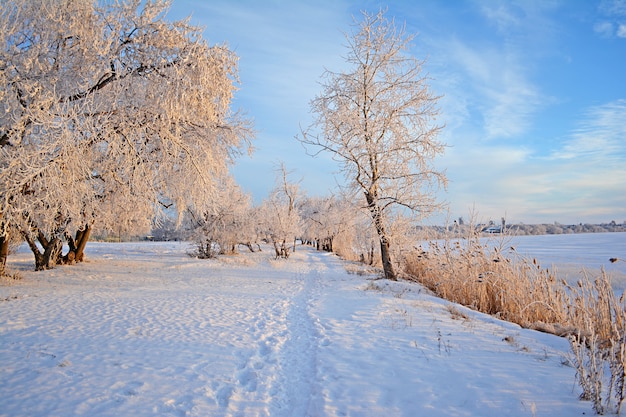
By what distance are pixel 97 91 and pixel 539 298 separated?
1168 centimetres

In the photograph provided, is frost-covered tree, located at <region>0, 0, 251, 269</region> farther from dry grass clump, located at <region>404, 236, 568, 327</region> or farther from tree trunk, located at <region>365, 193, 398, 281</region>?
dry grass clump, located at <region>404, 236, 568, 327</region>

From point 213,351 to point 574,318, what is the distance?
6.39 m

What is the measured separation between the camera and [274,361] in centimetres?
489

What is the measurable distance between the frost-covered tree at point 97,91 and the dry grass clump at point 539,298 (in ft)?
27.1

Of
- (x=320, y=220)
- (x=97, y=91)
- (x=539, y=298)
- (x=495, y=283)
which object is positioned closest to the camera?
(x=539, y=298)

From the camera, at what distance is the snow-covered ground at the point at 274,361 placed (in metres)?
3.36

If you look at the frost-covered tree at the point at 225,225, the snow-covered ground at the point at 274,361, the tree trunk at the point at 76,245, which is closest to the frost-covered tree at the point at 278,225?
the frost-covered tree at the point at 225,225

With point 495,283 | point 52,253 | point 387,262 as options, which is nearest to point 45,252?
point 52,253

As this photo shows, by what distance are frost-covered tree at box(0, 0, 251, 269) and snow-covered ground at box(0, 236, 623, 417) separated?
3259mm

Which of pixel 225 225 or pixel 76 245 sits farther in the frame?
pixel 225 225

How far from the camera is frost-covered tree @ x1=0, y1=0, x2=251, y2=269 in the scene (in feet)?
26.2

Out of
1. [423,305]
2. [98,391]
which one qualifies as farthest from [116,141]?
[423,305]

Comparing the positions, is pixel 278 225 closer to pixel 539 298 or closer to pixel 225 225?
pixel 225 225

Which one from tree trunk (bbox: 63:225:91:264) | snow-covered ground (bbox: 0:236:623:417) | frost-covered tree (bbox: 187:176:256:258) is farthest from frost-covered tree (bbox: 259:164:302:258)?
snow-covered ground (bbox: 0:236:623:417)
